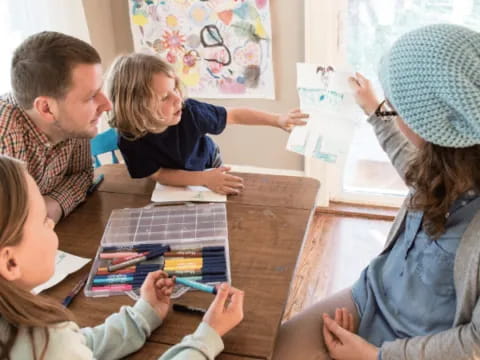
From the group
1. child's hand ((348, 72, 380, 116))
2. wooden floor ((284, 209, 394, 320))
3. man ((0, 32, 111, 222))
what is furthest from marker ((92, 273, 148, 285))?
wooden floor ((284, 209, 394, 320))

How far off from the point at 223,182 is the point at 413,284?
0.58 metres

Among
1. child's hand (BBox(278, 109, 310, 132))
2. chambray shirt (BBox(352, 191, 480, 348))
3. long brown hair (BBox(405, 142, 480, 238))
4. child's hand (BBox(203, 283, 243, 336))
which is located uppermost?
long brown hair (BBox(405, 142, 480, 238))

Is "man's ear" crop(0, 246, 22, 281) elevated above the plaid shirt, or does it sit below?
above

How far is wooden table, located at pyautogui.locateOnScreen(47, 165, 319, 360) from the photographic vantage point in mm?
933

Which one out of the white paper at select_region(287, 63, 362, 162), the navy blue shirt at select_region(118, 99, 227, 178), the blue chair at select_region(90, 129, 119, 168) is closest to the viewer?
the white paper at select_region(287, 63, 362, 162)

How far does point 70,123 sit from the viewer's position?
1.38m

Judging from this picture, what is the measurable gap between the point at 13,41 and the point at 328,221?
168cm

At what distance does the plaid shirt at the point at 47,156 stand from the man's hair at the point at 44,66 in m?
0.06

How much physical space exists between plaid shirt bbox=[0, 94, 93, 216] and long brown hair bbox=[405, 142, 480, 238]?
0.88m

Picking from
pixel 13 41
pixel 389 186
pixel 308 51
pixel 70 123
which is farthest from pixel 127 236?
pixel 389 186

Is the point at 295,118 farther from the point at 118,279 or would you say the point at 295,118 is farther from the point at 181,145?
the point at 118,279

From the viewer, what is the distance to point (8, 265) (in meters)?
0.73

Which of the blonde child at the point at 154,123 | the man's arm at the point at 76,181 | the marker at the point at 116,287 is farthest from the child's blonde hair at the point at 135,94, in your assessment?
the marker at the point at 116,287

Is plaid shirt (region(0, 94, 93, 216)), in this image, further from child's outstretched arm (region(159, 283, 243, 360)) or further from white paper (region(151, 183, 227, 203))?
child's outstretched arm (region(159, 283, 243, 360))
